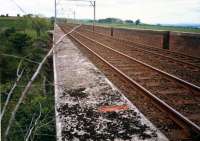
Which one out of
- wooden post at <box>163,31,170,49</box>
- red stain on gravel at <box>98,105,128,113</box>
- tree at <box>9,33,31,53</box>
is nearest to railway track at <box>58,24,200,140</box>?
red stain on gravel at <box>98,105,128,113</box>

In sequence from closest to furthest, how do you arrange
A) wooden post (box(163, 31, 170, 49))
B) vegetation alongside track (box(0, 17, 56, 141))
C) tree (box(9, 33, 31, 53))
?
vegetation alongside track (box(0, 17, 56, 141))
tree (box(9, 33, 31, 53))
wooden post (box(163, 31, 170, 49))

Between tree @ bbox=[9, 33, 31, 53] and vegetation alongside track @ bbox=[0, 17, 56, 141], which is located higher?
tree @ bbox=[9, 33, 31, 53]

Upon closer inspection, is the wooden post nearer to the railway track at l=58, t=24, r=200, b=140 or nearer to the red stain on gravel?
the railway track at l=58, t=24, r=200, b=140

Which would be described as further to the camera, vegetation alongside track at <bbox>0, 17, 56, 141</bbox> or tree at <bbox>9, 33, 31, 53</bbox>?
tree at <bbox>9, 33, 31, 53</bbox>

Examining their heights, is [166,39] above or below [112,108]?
above

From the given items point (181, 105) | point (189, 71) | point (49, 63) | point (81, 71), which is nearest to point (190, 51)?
point (189, 71)

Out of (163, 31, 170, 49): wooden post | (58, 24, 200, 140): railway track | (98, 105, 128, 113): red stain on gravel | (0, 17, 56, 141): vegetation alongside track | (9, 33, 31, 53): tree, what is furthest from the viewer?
(163, 31, 170, 49): wooden post

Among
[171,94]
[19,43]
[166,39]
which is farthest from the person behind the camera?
[166,39]

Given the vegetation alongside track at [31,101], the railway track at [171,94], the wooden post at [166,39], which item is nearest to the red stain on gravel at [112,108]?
the railway track at [171,94]

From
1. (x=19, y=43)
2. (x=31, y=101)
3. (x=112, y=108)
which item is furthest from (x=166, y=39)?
(x=112, y=108)

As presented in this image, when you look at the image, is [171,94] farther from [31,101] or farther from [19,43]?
[19,43]

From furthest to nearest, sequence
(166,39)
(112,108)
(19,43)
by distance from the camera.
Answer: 1. (166,39)
2. (19,43)
3. (112,108)

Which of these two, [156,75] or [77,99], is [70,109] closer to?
[77,99]

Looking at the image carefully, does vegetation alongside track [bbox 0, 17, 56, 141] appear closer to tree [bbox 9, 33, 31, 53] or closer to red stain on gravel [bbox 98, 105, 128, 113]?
red stain on gravel [bbox 98, 105, 128, 113]
